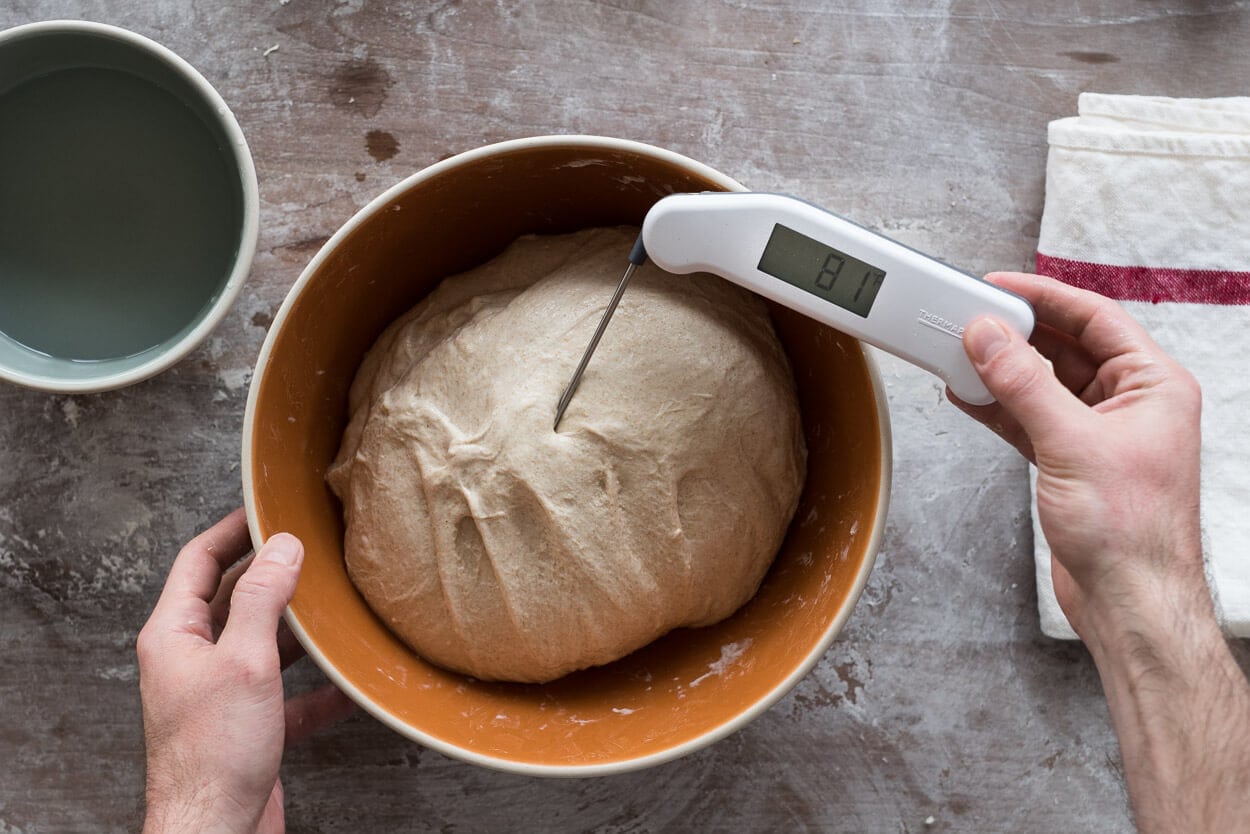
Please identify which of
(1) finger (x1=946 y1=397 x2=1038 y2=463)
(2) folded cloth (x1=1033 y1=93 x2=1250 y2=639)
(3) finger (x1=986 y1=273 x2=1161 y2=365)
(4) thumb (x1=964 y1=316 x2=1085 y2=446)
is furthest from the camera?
(2) folded cloth (x1=1033 y1=93 x2=1250 y2=639)

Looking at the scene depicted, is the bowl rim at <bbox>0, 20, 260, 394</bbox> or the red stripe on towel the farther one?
the red stripe on towel

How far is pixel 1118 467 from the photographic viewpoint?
0.94m

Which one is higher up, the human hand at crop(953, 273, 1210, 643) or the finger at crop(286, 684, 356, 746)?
the human hand at crop(953, 273, 1210, 643)

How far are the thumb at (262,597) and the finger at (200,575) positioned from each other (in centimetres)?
11

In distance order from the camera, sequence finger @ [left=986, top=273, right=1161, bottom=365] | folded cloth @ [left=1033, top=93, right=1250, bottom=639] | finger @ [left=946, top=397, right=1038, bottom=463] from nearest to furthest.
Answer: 1. finger @ [left=986, top=273, right=1161, bottom=365]
2. finger @ [left=946, top=397, right=1038, bottom=463]
3. folded cloth @ [left=1033, top=93, right=1250, bottom=639]

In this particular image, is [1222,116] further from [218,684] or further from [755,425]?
[218,684]

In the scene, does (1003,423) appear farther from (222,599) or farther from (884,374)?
(222,599)

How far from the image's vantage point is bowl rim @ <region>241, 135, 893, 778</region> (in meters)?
0.98

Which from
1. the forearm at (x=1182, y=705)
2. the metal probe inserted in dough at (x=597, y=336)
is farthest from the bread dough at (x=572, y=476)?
the forearm at (x=1182, y=705)

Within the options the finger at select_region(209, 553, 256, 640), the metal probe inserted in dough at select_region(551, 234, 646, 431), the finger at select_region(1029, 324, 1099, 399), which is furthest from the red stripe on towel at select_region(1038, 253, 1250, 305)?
the finger at select_region(209, 553, 256, 640)

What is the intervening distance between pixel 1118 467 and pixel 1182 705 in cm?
26

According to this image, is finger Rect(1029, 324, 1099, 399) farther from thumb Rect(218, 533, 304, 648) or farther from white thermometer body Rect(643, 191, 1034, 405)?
thumb Rect(218, 533, 304, 648)

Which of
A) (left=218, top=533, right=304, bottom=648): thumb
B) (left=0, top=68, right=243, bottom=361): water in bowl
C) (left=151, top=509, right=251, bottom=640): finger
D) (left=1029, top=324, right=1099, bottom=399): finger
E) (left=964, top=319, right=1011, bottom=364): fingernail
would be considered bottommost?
(left=151, top=509, right=251, bottom=640): finger

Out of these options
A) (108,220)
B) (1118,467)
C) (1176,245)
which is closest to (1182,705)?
(1118,467)
